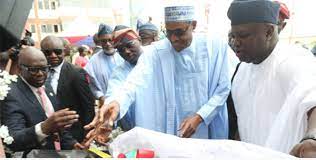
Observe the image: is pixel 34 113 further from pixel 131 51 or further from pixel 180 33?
pixel 131 51

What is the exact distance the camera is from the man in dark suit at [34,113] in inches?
76.9

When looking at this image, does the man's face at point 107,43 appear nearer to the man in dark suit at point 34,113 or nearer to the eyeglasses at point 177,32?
the man in dark suit at point 34,113

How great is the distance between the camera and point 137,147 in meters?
1.23

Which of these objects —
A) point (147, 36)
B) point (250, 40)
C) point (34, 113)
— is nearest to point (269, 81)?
point (250, 40)

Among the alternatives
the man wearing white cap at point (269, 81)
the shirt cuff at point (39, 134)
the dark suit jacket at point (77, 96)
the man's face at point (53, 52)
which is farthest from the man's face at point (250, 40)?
the man's face at point (53, 52)

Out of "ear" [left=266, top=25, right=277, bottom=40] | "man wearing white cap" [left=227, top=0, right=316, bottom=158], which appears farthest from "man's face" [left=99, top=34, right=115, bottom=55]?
"ear" [left=266, top=25, right=277, bottom=40]

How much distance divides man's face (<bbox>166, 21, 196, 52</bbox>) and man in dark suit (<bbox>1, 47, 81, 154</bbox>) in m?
0.80

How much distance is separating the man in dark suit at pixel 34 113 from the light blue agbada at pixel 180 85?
51cm

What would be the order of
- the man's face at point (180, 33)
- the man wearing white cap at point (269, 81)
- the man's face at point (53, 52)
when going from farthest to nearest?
the man's face at point (53, 52), the man's face at point (180, 33), the man wearing white cap at point (269, 81)

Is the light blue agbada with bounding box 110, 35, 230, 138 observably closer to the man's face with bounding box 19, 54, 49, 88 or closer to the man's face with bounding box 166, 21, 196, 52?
the man's face with bounding box 166, 21, 196, 52

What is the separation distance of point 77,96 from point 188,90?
1.11 m

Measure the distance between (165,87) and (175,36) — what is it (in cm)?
36

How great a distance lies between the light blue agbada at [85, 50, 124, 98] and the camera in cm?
416

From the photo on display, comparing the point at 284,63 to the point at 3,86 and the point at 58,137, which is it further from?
the point at 58,137
